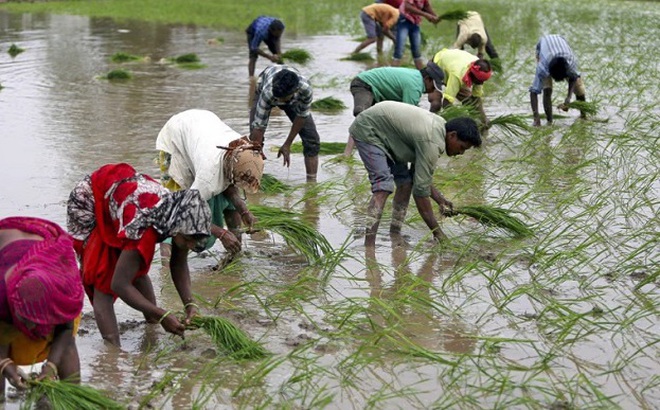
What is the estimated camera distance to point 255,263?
608 centimetres

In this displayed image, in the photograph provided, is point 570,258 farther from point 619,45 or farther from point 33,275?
point 619,45

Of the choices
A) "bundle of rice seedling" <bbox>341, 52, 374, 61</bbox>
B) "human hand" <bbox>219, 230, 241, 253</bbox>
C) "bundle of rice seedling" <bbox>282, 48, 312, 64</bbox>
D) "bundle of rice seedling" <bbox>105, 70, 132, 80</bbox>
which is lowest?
"bundle of rice seedling" <bbox>105, 70, 132, 80</bbox>

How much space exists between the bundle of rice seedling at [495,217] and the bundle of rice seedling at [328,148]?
253 cm

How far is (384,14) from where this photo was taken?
14516 millimetres

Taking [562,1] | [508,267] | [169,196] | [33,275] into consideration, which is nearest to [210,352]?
[169,196]

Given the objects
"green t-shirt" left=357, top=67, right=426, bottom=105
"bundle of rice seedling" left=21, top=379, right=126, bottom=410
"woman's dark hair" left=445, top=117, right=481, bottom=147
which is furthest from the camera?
"green t-shirt" left=357, top=67, right=426, bottom=105

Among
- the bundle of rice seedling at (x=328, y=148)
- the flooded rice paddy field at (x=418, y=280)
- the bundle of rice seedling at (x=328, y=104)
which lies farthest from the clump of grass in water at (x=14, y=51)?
the bundle of rice seedling at (x=328, y=148)

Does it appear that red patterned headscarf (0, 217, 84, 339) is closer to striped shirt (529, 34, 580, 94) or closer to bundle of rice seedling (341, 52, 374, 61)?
striped shirt (529, 34, 580, 94)

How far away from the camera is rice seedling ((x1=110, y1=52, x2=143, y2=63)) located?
14805mm

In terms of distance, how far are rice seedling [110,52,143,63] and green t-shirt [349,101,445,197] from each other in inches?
360

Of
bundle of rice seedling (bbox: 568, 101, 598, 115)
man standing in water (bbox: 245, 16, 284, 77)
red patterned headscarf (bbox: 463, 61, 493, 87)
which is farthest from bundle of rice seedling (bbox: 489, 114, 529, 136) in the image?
man standing in water (bbox: 245, 16, 284, 77)

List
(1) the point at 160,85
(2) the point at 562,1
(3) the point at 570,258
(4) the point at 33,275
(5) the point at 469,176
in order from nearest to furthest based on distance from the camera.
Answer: (4) the point at 33,275, (3) the point at 570,258, (5) the point at 469,176, (1) the point at 160,85, (2) the point at 562,1

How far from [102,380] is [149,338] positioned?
0.54 meters

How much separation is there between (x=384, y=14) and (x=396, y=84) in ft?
23.2
